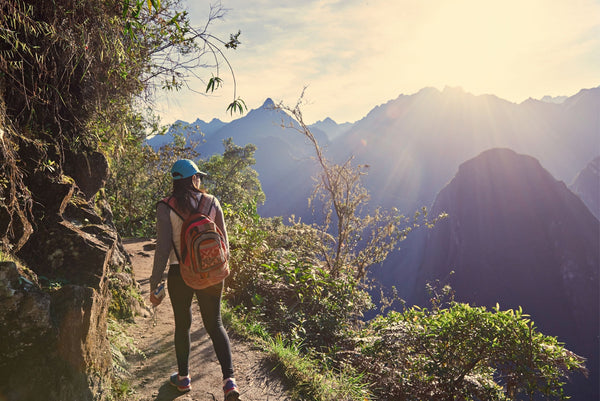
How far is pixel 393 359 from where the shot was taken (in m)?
4.82

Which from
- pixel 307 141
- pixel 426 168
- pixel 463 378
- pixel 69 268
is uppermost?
pixel 426 168

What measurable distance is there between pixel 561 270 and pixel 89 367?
75079mm

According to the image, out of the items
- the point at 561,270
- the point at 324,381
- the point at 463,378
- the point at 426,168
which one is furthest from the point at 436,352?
the point at 426,168

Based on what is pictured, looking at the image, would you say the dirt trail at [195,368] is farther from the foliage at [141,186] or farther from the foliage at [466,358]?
the foliage at [141,186]

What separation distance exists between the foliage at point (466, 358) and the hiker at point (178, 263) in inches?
108

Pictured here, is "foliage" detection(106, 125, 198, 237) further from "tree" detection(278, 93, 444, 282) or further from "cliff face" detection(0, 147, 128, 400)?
"cliff face" detection(0, 147, 128, 400)

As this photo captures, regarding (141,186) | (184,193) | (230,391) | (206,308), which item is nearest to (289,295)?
(230,391)

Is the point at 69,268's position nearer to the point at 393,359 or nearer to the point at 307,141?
the point at 393,359

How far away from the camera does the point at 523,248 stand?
62.6m

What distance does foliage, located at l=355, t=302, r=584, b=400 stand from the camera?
4.25 m

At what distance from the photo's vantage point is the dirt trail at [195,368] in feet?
9.58

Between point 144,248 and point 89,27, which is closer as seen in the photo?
point 89,27

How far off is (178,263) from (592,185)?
474ft

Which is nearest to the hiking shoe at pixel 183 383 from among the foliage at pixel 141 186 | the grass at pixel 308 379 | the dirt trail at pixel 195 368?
the dirt trail at pixel 195 368
